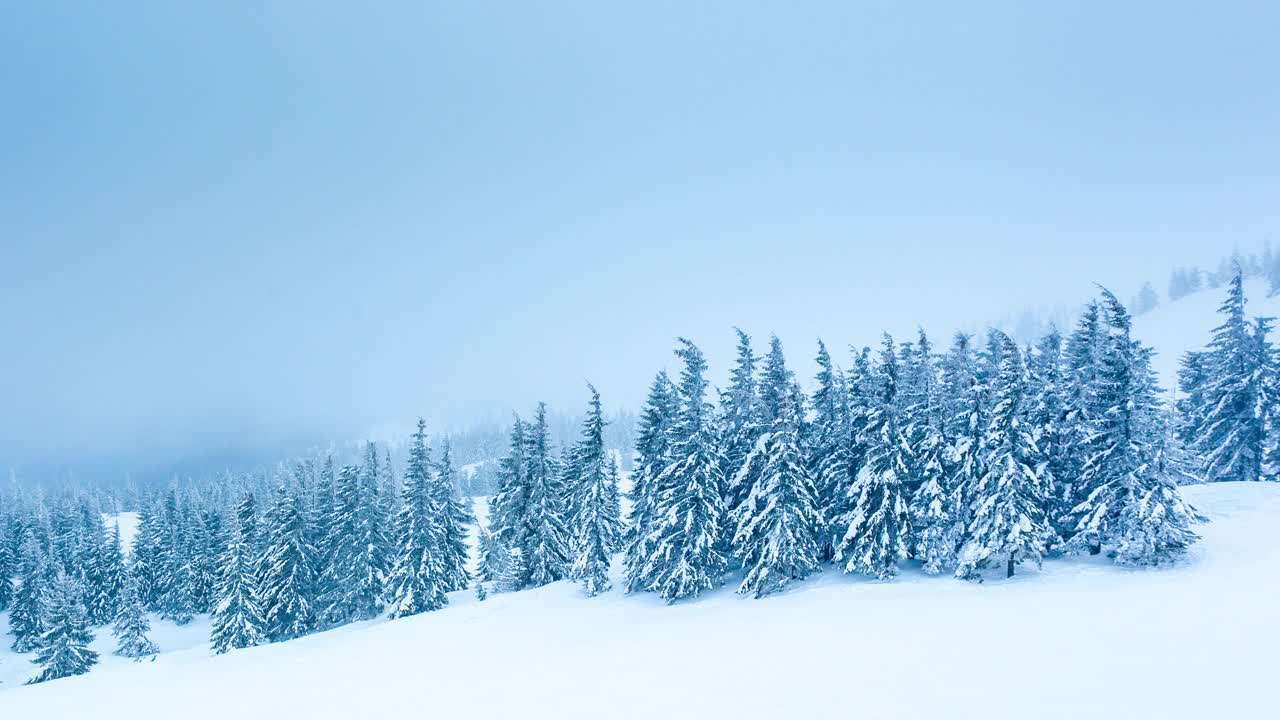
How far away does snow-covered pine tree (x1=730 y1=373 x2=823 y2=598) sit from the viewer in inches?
1150

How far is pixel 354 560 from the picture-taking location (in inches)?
1757

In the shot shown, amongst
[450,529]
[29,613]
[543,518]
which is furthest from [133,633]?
[543,518]

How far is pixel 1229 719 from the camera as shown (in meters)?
11.9

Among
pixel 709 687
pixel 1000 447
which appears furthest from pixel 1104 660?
pixel 1000 447

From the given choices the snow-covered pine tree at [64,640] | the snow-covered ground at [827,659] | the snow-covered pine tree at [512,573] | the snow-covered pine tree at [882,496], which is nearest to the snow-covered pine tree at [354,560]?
the snow-covered pine tree at [512,573]

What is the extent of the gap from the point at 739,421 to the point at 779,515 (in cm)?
668

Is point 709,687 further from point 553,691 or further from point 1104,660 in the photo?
point 1104,660

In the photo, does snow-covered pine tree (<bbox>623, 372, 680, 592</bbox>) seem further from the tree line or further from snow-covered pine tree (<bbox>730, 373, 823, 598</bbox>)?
snow-covered pine tree (<bbox>730, 373, 823, 598</bbox>)

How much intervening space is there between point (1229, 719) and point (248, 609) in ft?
170

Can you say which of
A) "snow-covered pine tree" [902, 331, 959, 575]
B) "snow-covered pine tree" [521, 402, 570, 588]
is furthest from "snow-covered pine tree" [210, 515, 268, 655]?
"snow-covered pine tree" [902, 331, 959, 575]

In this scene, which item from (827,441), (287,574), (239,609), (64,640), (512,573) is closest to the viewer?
(827,441)

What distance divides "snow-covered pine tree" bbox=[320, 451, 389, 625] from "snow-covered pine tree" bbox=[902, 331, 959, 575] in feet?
125

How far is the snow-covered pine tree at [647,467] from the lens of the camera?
109 ft

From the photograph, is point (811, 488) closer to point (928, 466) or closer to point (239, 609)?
point (928, 466)
